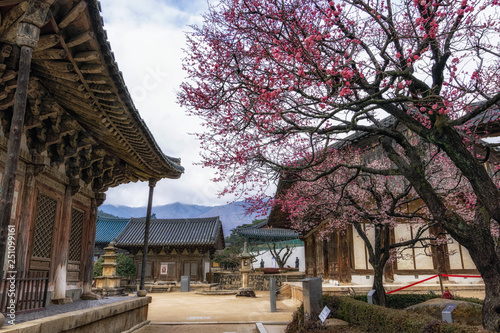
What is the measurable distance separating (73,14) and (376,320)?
7.13 metres

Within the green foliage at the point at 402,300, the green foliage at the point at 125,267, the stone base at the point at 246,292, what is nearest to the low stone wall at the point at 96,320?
the green foliage at the point at 402,300

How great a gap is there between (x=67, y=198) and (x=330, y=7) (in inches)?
288

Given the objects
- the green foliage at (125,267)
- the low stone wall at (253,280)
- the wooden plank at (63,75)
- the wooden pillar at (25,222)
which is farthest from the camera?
the green foliage at (125,267)

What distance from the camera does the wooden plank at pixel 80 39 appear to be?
4582 millimetres

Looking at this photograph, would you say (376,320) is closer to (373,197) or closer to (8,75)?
(373,197)

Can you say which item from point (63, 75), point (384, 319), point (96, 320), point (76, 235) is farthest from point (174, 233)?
point (63, 75)

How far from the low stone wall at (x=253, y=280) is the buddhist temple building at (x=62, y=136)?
18.7m

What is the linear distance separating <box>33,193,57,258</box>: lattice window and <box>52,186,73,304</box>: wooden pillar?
26 cm

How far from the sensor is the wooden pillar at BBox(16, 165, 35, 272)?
6.68 metres

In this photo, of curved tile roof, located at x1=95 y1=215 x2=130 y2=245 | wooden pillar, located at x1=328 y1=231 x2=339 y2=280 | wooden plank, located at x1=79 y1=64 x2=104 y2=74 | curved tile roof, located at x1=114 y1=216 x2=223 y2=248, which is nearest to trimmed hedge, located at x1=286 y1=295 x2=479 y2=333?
wooden plank, located at x1=79 y1=64 x2=104 y2=74

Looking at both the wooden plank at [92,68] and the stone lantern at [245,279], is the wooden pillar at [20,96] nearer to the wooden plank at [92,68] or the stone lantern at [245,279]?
the wooden plank at [92,68]

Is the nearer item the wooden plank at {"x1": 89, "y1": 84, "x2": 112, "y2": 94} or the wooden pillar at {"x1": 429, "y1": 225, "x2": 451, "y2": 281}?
the wooden plank at {"x1": 89, "y1": 84, "x2": 112, "y2": 94}

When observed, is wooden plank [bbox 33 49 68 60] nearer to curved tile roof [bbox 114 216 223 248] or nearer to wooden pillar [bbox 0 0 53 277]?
wooden pillar [bbox 0 0 53 277]

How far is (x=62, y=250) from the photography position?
8.46m
